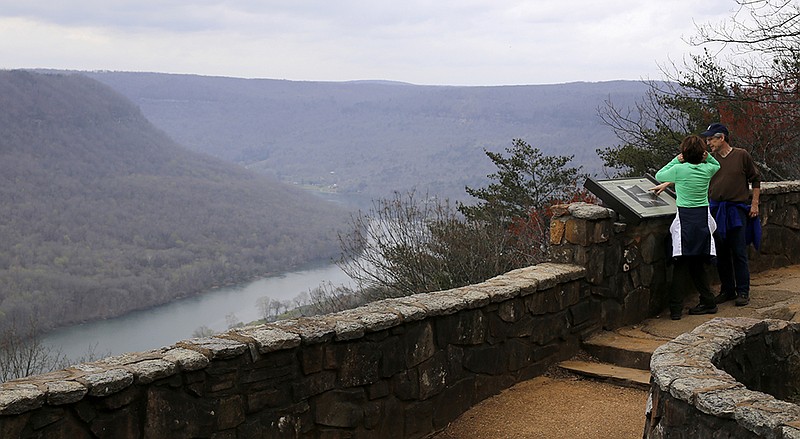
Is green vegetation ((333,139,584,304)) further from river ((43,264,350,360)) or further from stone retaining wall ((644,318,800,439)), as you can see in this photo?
river ((43,264,350,360))

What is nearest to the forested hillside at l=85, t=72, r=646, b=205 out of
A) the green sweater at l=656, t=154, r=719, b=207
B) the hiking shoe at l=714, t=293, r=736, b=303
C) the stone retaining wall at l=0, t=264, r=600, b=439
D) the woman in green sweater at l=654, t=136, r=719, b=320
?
the hiking shoe at l=714, t=293, r=736, b=303

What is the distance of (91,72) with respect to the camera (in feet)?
370

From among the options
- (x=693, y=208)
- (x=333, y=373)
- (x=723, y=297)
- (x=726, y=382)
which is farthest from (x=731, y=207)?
(x=333, y=373)

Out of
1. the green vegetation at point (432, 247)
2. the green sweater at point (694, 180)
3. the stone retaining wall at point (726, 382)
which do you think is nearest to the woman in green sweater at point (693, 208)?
the green sweater at point (694, 180)

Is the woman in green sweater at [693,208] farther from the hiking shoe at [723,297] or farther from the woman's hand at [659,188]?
the hiking shoe at [723,297]

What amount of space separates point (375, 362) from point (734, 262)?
391 centimetres

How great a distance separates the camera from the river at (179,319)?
37.6 m

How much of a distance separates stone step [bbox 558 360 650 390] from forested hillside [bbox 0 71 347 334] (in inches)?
1488

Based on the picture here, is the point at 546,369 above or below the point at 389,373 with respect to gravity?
below

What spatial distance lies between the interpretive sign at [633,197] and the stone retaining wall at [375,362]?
5.3 inches

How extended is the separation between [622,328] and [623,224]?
2.74ft

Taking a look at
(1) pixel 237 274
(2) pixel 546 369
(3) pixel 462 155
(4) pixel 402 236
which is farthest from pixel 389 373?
(3) pixel 462 155

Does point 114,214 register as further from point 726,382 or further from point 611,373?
point 726,382

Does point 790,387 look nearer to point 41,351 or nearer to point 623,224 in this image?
point 623,224
